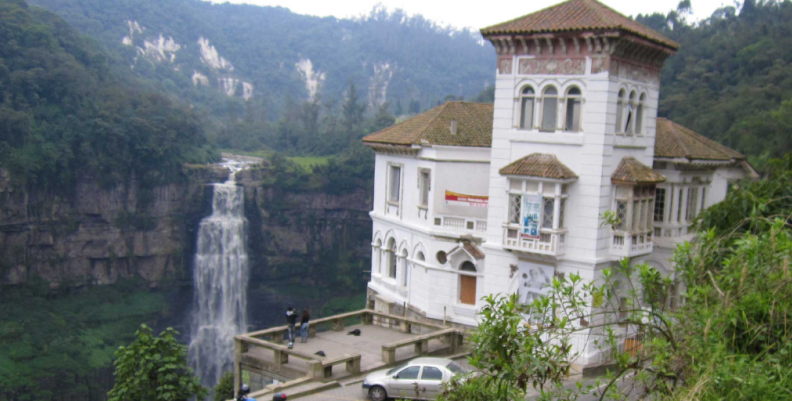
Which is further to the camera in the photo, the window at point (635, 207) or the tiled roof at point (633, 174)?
the window at point (635, 207)

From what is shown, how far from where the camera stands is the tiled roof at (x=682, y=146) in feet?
97.4

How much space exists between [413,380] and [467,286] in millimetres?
11094

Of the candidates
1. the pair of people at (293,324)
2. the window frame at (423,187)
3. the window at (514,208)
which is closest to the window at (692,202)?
the window at (514,208)

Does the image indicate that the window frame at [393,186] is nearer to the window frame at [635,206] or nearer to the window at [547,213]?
the window at [547,213]

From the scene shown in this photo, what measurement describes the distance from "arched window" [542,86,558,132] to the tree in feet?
48.1

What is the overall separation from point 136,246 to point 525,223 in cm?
5483

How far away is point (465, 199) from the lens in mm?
30672

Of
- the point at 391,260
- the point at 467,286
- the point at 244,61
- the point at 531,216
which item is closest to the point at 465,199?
the point at 467,286

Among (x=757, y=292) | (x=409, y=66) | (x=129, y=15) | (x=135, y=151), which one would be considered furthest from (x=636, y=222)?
(x=409, y=66)

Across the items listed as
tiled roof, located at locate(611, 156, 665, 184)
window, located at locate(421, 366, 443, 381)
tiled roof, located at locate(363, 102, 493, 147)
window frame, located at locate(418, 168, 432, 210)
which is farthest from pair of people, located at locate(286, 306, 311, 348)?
tiled roof, located at locate(611, 156, 665, 184)

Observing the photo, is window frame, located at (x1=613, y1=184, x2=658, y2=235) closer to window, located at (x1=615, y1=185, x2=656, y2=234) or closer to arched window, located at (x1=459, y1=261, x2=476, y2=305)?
window, located at (x1=615, y1=185, x2=656, y2=234)

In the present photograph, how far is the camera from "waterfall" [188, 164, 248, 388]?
70.9 meters

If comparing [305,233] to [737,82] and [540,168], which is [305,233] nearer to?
[737,82]

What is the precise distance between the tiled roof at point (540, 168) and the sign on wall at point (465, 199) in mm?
3854
